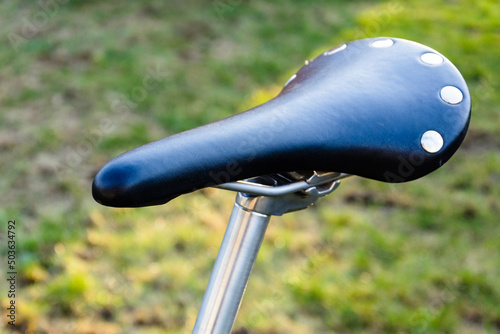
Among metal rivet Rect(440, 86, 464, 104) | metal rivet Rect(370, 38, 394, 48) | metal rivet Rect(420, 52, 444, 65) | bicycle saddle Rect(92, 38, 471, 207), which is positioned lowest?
bicycle saddle Rect(92, 38, 471, 207)

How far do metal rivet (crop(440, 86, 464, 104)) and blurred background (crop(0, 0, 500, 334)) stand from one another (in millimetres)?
1879

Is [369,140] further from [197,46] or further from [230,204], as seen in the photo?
[197,46]

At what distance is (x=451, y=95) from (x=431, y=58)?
0.08 metres

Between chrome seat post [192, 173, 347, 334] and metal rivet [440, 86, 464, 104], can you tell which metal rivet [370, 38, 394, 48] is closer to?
metal rivet [440, 86, 464, 104]

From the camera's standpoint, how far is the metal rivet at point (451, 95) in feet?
2.67

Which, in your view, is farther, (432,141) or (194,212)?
(194,212)

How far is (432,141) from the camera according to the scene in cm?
79

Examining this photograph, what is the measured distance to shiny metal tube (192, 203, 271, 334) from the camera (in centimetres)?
85

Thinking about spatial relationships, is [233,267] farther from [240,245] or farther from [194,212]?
[194,212]

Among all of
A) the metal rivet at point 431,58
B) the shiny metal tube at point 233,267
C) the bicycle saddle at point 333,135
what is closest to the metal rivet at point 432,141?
the bicycle saddle at point 333,135

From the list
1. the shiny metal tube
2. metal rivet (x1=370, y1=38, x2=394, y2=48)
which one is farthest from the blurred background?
metal rivet (x1=370, y1=38, x2=394, y2=48)

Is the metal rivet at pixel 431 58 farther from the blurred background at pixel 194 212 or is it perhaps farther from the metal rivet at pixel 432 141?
the blurred background at pixel 194 212

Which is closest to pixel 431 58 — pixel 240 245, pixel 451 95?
pixel 451 95

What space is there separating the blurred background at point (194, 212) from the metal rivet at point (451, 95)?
1.88 m
